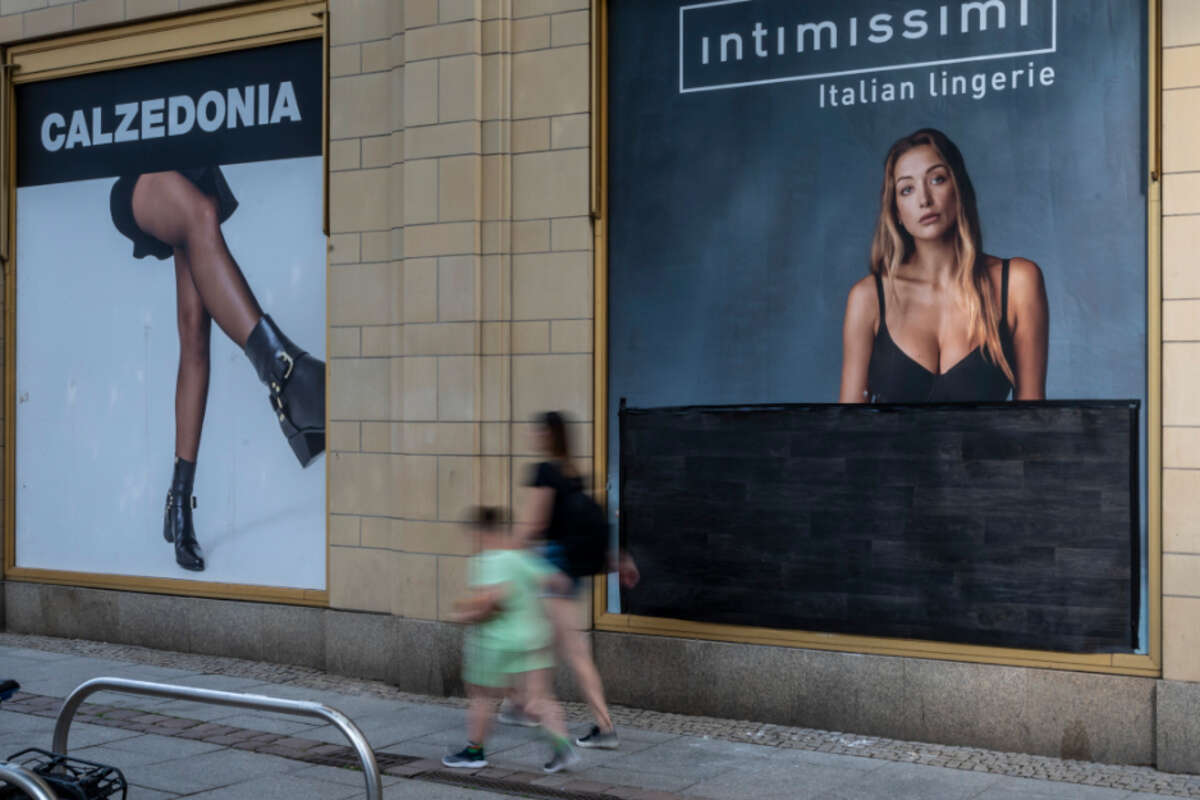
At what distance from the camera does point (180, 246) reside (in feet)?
35.6

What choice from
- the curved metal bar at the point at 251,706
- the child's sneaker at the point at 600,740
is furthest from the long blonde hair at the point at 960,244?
the curved metal bar at the point at 251,706

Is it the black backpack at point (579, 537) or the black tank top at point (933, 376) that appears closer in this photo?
the black backpack at point (579, 537)

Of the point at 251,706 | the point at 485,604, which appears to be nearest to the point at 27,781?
the point at 251,706

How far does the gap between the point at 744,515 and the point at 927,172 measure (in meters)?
2.31

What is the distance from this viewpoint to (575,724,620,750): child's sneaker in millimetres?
7422

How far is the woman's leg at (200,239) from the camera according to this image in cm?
1051

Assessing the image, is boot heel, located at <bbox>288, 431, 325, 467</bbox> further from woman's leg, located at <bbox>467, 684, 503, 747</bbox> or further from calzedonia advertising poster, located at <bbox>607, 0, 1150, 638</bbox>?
woman's leg, located at <bbox>467, 684, 503, 747</bbox>

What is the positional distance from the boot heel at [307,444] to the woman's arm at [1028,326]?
5119 mm

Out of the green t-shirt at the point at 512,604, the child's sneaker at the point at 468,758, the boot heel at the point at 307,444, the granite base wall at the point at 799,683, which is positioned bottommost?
the child's sneaker at the point at 468,758

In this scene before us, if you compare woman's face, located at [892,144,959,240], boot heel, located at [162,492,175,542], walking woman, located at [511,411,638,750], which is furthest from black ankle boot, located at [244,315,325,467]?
woman's face, located at [892,144,959,240]

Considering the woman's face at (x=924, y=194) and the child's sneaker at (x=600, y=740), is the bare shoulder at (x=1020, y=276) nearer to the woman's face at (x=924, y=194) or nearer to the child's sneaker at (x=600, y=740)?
the woman's face at (x=924, y=194)

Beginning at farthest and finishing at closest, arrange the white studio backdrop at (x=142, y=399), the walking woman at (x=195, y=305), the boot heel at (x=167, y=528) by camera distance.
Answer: the boot heel at (x=167, y=528)
the walking woman at (x=195, y=305)
the white studio backdrop at (x=142, y=399)

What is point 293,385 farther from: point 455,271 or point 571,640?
point 571,640

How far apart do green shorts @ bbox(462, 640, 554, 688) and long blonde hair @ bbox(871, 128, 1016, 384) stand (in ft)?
10.0
